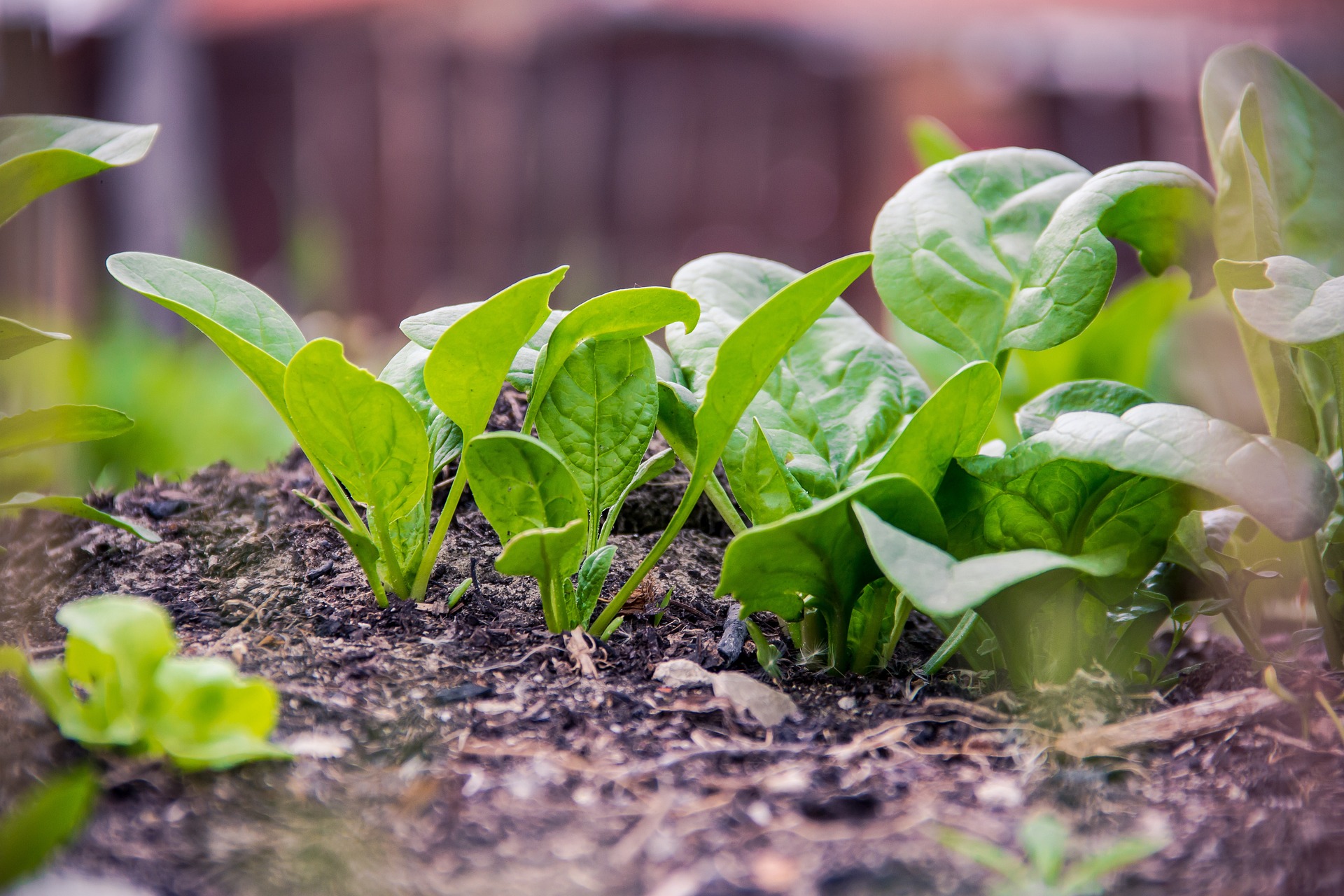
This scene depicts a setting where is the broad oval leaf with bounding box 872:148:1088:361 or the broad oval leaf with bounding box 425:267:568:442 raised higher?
the broad oval leaf with bounding box 872:148:1088:361

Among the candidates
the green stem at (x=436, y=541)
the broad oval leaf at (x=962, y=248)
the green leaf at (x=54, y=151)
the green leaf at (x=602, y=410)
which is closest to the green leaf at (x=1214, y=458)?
the broad oval leaf at (x=962, y=248)

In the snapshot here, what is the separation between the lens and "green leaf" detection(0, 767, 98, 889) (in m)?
0.51

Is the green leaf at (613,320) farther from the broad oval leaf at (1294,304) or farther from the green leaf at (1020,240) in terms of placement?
the broad oval leaf at (1294,304)

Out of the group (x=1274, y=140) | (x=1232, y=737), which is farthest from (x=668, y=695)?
(x=1274, y=140)

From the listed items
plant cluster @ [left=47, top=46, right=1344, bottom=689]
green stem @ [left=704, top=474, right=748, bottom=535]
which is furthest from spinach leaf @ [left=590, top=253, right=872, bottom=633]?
green stem @ [left=704, top=474, right=748, bottom=535]

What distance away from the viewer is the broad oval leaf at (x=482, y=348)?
2.51 ft

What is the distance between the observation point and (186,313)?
79 cm

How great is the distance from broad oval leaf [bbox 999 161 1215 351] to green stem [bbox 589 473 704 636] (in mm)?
351

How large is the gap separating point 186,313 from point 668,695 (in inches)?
20.2

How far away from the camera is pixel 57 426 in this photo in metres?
0.86

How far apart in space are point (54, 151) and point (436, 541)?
1.48ft

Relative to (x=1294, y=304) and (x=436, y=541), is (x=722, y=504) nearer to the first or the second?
(x=436, y=541)

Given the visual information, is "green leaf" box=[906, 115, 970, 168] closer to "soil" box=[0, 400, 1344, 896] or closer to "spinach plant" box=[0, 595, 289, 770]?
"soil" box=[0, 400, 1344, 896]

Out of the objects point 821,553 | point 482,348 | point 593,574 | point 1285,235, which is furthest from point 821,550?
point 1285,235
